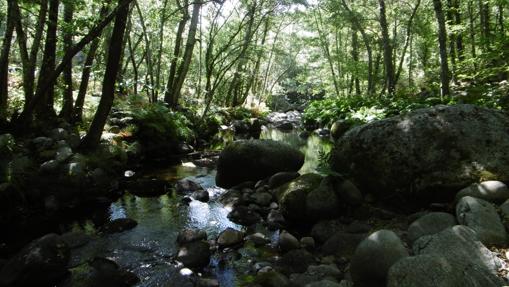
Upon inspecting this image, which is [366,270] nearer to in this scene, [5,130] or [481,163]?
[481,163]

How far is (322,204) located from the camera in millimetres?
6285

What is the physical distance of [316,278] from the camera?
4.58 m

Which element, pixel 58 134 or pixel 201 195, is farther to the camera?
pixel 58 134

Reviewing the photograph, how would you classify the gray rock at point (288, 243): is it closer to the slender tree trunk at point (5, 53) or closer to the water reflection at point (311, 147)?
the water reflection at point (311, 147)

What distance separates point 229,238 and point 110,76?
501 cm

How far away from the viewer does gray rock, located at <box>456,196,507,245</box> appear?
4109 millimetres

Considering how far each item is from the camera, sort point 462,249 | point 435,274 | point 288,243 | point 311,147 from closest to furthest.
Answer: point 435,274
point 462,249
point 288,243
point 311,147

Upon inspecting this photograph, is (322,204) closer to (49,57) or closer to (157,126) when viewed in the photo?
(49,57)

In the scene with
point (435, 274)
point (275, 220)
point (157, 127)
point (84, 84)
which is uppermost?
point (84, 84)

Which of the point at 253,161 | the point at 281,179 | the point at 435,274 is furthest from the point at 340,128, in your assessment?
the point at 435,274

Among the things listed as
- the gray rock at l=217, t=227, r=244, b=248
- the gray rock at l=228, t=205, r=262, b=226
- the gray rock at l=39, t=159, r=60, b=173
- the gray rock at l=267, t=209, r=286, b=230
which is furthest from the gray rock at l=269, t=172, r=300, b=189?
the gray rock at l=39, t=159, r=60, b=173

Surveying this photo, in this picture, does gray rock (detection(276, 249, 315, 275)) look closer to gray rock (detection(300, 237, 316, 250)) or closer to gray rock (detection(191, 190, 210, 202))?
gray rock (detection(300, 237, 316, 250))

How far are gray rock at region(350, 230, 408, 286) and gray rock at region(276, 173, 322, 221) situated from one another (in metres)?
2.32

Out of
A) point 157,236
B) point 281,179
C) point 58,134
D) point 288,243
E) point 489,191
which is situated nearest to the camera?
point 489,191
